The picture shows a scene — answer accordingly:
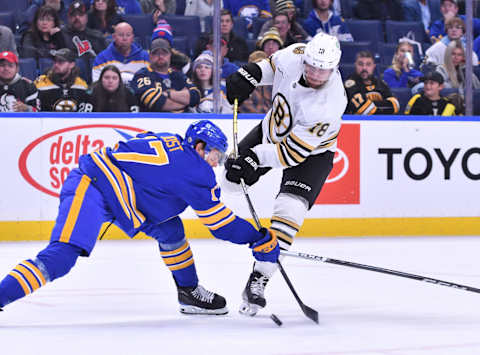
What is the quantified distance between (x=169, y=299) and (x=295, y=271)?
1.13 meters

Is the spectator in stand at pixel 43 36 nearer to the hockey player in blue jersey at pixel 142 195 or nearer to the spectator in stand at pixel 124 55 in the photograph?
the spectator in stand at pixel 124 55

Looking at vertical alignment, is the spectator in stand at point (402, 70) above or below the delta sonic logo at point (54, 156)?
above

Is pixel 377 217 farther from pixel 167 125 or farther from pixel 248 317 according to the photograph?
pixel 248 317

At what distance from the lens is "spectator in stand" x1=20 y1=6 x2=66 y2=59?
6172 mm

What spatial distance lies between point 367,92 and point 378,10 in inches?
35.7

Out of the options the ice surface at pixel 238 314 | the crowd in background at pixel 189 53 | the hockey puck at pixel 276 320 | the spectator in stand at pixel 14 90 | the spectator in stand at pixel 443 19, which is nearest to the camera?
the ice surface at pixel 238 314

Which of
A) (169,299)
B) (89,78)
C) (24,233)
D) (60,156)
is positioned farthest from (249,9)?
(169,299)

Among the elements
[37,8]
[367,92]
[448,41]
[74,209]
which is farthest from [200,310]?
[448,41]

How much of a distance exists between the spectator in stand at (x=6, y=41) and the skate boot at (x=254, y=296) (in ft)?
10.1

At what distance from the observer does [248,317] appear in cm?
365

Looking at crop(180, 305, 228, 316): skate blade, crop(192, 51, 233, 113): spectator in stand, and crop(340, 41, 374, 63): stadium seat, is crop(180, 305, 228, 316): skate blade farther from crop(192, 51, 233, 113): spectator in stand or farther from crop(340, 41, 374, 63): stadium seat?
crop(340, 41, 374, 63): stadium seat

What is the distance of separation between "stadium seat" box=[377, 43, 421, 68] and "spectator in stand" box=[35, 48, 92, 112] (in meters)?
2.26

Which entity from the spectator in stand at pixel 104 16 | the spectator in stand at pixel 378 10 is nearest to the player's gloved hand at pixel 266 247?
the spectator in stand at pixel 104 16

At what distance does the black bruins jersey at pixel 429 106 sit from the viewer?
6980mm
